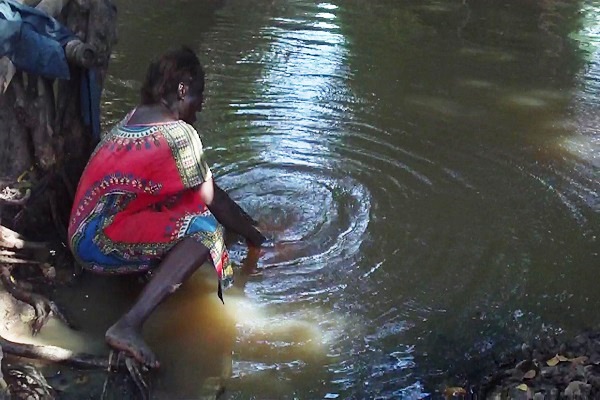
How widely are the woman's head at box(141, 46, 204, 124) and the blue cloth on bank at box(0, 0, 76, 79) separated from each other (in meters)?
0.37

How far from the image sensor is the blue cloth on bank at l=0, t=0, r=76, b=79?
291cm

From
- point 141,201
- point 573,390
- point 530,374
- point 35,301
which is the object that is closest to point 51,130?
point 141,201

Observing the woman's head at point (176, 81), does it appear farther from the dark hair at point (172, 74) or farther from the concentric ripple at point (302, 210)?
the concentric ripple at point (302, 210)

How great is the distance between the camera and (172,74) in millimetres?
3178

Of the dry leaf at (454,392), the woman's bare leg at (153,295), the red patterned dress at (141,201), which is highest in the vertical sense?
the red patterned dress at (141,201)

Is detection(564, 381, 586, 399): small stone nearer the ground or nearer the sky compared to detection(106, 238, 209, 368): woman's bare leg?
→ nearer the ground

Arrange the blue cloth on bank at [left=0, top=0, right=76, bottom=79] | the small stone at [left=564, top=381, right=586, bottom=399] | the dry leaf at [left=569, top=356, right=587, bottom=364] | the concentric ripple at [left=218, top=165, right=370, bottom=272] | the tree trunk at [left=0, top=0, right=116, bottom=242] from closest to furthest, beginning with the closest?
the small stone at [left=564, top=381, right=586, bottom=399]
the blue cloth on bank at [left=0, top=0, right=76, bottom=79]
the dry leaf at [left=569, top=356, right=587, bottom=364]
the tree trunk at [left=0, top=0, right=116, bottom=242]
the concentric ripple at [left=218, top=165, right=370, bottom=272]

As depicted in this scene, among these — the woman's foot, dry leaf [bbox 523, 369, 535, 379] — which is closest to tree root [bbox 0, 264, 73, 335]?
the woman's foot

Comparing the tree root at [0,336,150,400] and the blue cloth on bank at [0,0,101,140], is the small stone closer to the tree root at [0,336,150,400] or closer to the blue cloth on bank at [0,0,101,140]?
the tree root at [0,336,150,400]

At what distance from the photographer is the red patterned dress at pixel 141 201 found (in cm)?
306

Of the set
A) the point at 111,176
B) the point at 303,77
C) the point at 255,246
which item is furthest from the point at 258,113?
the point at 111,176

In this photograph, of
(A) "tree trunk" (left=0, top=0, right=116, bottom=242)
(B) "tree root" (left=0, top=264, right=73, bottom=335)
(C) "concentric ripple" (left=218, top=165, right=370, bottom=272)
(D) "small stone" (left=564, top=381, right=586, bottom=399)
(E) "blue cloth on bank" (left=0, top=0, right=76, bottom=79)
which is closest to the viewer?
(D) "small stone" (left=564, top=381, right=586, bottom=399)

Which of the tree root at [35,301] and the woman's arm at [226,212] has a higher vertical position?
the woman's arm at [226,212]

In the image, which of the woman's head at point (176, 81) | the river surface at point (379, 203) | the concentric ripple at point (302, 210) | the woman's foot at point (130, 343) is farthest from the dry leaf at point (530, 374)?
→ the woman's head at point (176, 81)
